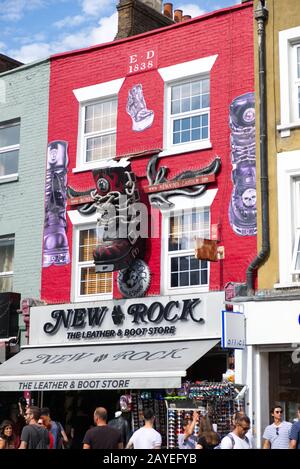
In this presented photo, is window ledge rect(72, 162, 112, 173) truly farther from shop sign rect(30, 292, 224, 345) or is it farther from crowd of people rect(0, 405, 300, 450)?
crowd of people rect(0, 405, 300, 450)

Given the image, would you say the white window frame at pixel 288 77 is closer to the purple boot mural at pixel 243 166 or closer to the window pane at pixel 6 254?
the purple boot mural at pixel 243 166

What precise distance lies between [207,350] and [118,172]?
14.3 feet

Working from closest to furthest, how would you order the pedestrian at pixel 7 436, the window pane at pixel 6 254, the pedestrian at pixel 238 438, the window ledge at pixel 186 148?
the pedestrian at pixel 238 438
the pedestrian at pixel 7 436
the window ledge at pixel 186 148
the window pane at pixel 6 254

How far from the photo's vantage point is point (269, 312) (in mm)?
15281

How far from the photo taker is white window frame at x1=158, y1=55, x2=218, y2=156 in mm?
17438

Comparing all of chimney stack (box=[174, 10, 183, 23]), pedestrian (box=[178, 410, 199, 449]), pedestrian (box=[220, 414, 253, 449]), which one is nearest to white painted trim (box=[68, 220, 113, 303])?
pedestrian (box=[178, 410, 199, 449])

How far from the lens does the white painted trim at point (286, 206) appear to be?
613 inches

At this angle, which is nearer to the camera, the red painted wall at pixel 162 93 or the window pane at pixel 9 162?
the red painted wall at pixel 162 93

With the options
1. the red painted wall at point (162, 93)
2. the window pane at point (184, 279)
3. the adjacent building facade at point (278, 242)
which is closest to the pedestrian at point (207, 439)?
the adjacent building facade at point (278, 242)

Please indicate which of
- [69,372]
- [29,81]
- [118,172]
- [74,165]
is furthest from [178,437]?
[29,81]

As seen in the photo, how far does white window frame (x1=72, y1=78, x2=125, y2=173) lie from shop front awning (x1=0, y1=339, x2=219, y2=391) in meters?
4.03

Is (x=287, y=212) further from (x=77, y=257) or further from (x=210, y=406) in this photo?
(x=77, y=257)

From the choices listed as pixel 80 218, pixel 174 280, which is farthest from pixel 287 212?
pixel 80 218

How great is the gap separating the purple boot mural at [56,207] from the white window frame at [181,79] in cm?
264
